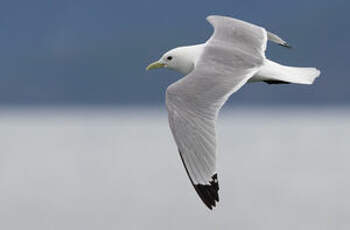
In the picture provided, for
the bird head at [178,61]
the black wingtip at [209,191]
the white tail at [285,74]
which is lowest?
the black wingtip at [209,191]

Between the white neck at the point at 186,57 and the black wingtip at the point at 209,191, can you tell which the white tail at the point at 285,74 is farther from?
the black wingtip at the point at 209,191

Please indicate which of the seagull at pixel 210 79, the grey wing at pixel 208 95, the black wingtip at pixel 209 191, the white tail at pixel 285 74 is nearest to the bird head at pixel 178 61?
the seagull at pixel 210 79

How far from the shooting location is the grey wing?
5391 mm

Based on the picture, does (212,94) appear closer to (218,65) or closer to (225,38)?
(218,65)

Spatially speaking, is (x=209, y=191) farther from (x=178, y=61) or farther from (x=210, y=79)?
(x=178, y=61)

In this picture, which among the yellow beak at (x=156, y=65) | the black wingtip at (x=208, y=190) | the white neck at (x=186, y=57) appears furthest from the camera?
the yellow beak at (x=156, y=65)

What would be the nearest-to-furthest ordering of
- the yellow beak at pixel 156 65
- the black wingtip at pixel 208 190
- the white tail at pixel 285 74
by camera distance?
the black wingtip at pixel 208 190 → the white tail at pixel 285 74 → the yellow beak at pixel 156 65

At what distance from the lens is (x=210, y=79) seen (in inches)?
236

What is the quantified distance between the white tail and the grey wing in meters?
0.08

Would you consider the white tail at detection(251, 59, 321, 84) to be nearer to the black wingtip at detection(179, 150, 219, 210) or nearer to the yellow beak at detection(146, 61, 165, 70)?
the yellow beak at detection(146, 61, 165, 70)

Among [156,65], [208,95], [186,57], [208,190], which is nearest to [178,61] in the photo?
[186,57]

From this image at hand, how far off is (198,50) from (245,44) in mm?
342

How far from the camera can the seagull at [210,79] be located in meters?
5.40

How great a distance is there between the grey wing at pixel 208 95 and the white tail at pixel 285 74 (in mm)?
78
